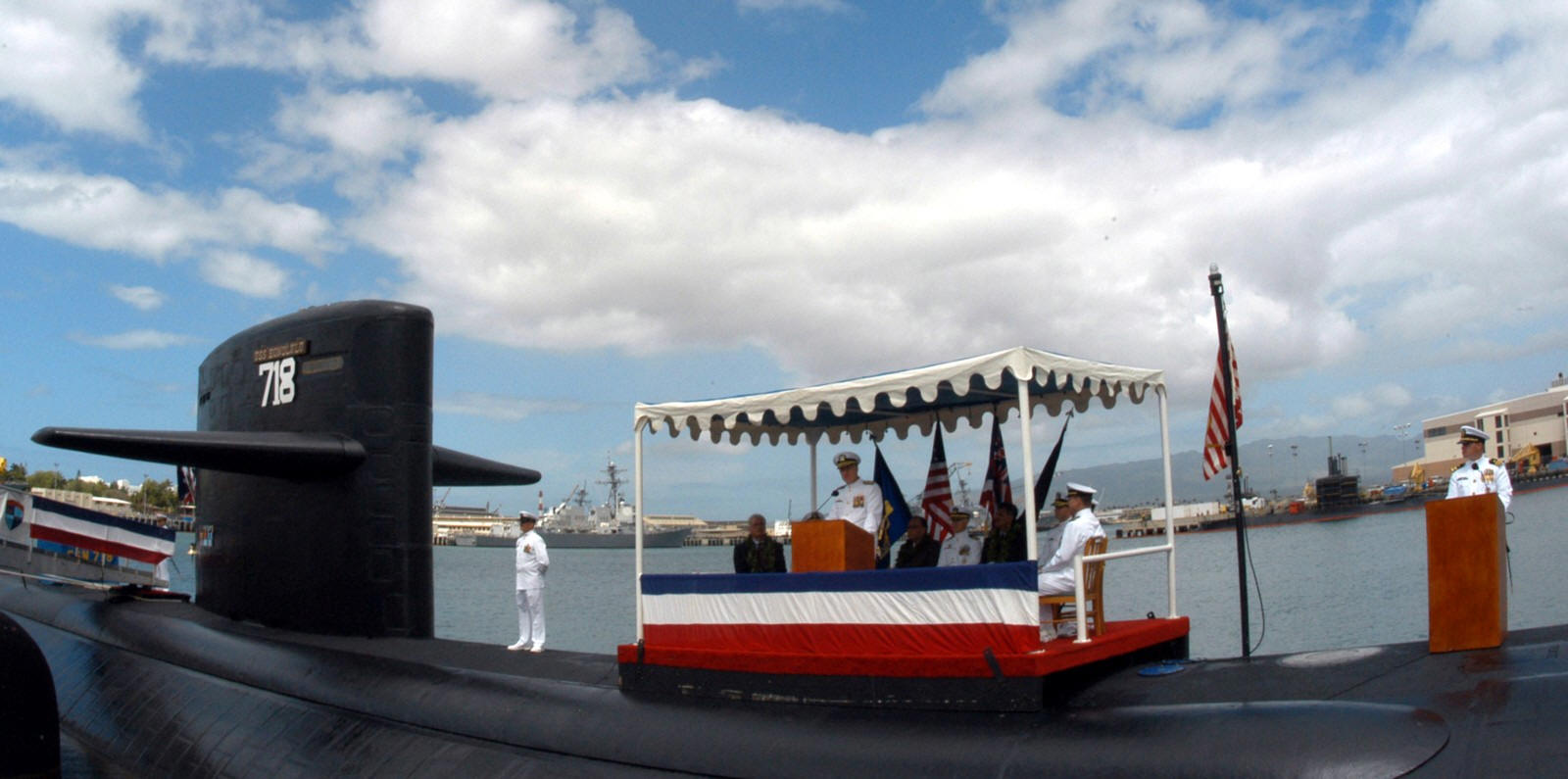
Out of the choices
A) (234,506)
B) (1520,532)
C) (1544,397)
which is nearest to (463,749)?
(234,506)

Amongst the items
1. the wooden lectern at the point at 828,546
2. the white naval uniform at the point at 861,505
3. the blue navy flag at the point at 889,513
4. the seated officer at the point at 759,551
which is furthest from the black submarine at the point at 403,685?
the blue navy flag at the point at 889,513

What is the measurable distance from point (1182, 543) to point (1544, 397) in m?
19.6

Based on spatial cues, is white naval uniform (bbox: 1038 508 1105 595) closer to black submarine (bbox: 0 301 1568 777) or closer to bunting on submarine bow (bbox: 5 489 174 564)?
black submarine (bbox: 0 301 1568 777)

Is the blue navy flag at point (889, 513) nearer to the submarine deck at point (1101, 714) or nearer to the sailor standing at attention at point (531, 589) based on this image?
the submarine deck at point (1101, 714)

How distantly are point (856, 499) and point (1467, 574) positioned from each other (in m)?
3.81

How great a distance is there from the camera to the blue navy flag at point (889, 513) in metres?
9.41

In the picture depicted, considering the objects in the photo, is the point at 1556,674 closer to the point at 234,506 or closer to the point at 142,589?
the point at 234,506

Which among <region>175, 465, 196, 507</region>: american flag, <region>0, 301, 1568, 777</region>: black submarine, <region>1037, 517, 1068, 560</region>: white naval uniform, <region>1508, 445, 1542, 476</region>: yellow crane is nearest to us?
<region>0, 301, 1568, 777</region>: black submarine

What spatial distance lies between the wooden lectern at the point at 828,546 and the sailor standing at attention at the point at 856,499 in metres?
0.35

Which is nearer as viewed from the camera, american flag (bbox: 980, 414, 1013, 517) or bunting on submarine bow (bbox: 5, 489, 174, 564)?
american flag (bbox: 980, 414, 1013, 517)

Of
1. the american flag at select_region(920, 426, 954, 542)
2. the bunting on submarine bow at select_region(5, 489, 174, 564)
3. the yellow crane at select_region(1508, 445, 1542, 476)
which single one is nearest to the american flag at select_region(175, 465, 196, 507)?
the bunting on submarine bow at select_region(5, 489, 174, 564)

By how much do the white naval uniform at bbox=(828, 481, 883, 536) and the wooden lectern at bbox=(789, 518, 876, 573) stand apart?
1.14 feet

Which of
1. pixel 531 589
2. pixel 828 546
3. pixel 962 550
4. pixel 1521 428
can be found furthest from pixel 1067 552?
pixel 1521 428

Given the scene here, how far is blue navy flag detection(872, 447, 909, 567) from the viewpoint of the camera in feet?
30.9
